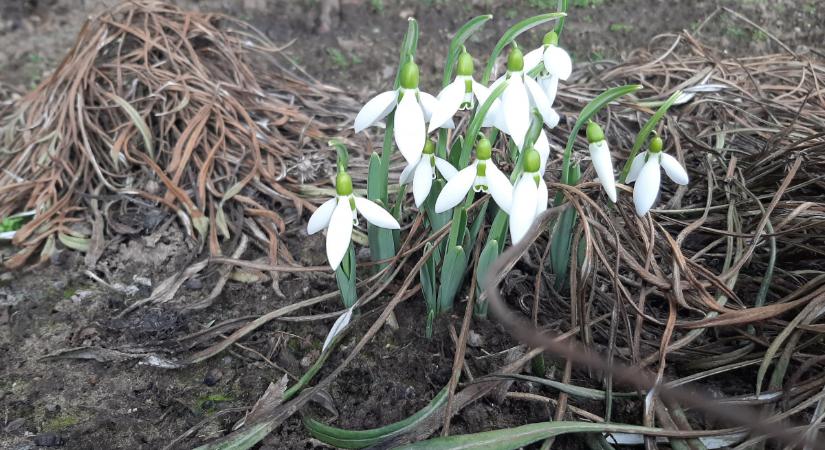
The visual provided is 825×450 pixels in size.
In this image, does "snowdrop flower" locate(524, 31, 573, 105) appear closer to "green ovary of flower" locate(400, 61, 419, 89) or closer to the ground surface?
"green ovary of flower" locate(400, 61, 419, 89)

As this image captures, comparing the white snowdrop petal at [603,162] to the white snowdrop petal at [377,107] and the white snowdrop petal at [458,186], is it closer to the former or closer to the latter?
the white snowdrop petal at [458,186]

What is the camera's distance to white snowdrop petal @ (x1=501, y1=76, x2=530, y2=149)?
3.34 ft

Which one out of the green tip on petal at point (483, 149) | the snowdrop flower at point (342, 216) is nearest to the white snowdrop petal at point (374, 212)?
the snowdrop flower at point (342, 216)

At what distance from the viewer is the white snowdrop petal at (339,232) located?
107cm

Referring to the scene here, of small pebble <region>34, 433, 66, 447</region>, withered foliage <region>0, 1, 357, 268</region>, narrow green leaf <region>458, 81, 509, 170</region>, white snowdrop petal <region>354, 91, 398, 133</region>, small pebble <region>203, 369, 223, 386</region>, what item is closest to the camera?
narrow green leaf <region>458, 81, 509, 170</region>

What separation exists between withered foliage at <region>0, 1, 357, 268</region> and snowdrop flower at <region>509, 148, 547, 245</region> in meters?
0.88

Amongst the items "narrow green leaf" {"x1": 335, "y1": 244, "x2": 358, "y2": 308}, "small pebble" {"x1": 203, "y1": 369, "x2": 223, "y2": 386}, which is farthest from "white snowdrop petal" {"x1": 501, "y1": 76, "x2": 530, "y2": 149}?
A: "small pebble" {"x1": 203, "y1": 369, "x2": 223, "y2": 386}

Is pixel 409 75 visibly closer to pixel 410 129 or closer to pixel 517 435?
pixel 410 129

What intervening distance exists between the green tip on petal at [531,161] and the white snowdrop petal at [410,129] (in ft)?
0.58

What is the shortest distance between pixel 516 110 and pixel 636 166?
335mm

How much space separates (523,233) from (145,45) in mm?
1907

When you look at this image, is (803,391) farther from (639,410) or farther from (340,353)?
(340,353)

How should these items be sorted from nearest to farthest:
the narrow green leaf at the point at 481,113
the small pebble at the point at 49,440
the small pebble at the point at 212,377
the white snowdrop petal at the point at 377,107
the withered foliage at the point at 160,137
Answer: the narrow green leaf at the point at 481,113, the white snowdrop petal at the point at 377,107, the small pebble at the point at 49,440, the small pebble at the point at 212,377, the withered foliage at the point at 160,137

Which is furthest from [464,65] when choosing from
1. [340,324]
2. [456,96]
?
[340,324]
